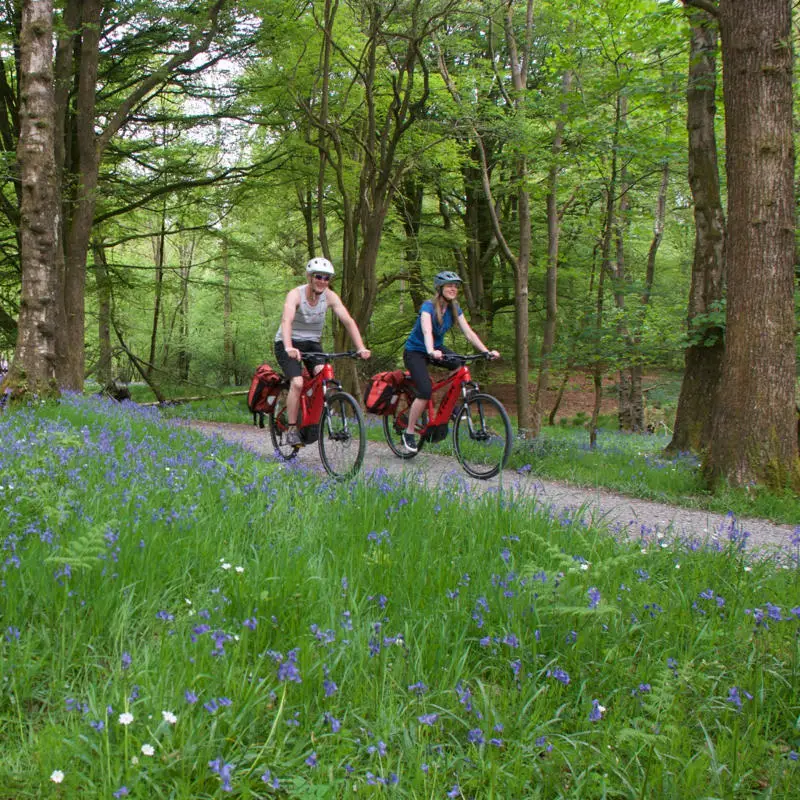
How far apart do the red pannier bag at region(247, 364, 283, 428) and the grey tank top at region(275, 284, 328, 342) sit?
0.85 m

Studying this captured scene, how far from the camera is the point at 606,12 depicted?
36.5 feet

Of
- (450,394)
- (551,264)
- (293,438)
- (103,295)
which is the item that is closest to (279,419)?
(293,438)

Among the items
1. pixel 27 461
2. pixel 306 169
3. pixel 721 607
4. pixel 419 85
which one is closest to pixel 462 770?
pixel 721 607

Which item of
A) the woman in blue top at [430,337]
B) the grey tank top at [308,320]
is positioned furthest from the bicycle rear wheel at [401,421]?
the grey tank top at [308,320]

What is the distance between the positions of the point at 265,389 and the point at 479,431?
2.72m

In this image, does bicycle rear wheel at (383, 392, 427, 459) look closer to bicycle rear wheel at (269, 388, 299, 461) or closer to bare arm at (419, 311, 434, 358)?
bare arm at (419, 311, 434, 358)

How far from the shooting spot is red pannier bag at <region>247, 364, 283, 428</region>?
852 centimetres

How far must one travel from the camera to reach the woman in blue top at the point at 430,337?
7.97 m

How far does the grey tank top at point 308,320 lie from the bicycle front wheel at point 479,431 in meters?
1.99

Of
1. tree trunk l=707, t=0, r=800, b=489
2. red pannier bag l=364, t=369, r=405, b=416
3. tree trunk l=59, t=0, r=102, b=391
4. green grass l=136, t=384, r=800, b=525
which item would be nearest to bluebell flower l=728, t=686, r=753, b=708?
green grass l=136, t=384, r=800, b=525

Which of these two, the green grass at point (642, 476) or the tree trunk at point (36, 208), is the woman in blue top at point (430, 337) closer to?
the green grass at point (642, 476)

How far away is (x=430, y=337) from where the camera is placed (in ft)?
26.4

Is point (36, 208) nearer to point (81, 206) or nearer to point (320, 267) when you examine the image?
point (320, 267)

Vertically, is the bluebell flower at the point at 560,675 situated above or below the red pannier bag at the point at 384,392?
below
